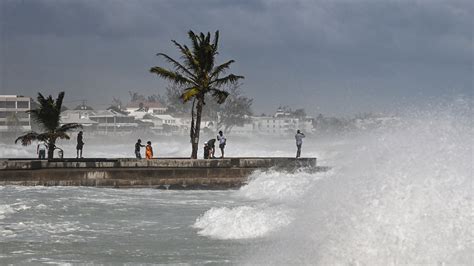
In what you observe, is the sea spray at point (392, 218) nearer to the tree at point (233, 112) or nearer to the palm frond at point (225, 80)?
the palm frond at point (225, 80)

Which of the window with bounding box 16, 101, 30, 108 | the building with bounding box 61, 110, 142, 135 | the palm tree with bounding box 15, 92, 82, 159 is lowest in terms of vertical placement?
the palm tree with bounding box 15, 92, 82, 159

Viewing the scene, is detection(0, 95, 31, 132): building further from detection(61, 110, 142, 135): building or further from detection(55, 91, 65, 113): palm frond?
detection(55, 91, 65, 113): palm frond

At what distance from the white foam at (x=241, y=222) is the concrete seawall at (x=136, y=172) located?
7.86m

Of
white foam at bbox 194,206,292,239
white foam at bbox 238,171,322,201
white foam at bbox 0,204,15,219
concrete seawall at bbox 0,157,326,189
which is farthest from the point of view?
concrete seawall at bbox 0,157,326,189

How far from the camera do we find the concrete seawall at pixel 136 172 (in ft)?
64.5

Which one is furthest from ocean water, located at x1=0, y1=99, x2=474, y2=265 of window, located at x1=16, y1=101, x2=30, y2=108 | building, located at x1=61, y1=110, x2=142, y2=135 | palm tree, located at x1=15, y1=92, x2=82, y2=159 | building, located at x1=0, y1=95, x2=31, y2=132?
building, located at x1=61, y1=110, x2=142, y2=135

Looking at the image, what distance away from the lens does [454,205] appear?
A: 7938mm

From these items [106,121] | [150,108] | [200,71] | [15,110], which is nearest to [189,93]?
[200,71]

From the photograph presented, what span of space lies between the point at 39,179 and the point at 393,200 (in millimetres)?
13689

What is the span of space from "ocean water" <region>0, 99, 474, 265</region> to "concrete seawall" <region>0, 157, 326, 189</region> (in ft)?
11.8

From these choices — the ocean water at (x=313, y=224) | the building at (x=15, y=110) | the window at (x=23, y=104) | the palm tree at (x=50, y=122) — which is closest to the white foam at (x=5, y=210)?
the ocean water at (x=313, y=224)

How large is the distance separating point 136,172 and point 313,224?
1210cm

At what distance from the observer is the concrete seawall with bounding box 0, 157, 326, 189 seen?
19672 millimetres

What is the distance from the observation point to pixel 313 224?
8.91m
